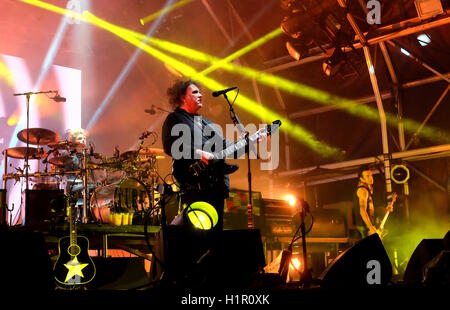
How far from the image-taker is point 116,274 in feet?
14.8

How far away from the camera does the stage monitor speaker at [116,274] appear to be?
444 cm

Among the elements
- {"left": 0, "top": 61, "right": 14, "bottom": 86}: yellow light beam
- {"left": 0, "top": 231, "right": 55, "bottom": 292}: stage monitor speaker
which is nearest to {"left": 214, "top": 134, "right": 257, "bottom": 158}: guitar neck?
{"left": 0, "top": 231, "right": 55, "bottom": 292}: stage monitor speaker

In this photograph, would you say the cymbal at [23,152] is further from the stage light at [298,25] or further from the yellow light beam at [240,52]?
the stage light at [298,25]

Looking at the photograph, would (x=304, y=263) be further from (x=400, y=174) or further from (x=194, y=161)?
(x=400, y=174)

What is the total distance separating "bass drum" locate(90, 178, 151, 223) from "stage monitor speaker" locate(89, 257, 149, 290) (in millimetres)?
1642

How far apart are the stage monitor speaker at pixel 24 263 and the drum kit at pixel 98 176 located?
3030mm

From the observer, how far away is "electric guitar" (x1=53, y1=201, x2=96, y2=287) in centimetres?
431

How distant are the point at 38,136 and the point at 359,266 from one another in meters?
6.50

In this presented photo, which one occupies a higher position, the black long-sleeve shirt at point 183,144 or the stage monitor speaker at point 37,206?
the black long-sleeve shirt at point 183,144

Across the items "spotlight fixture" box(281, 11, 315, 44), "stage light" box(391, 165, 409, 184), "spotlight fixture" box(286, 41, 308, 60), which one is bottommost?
"stage light" box(391, 165, 409, 184)

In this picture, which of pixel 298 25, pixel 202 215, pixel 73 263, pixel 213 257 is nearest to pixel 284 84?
pixel 298 25

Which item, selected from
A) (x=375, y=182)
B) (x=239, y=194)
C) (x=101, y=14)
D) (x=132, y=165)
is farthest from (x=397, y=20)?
(x=101, y=14)

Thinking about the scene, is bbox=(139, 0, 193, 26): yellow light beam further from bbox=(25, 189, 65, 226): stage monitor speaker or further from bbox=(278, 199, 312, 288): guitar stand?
bbox=(278, 199, 312, 288): guitar stand

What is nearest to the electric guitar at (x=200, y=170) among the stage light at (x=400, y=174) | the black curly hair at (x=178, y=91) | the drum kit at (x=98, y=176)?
the black curly hair at (x=178, y=91)
